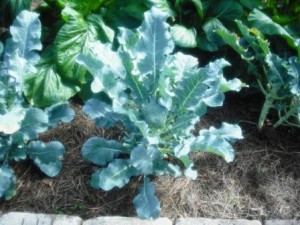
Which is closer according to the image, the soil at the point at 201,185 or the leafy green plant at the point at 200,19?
the soil at the point at 201,185

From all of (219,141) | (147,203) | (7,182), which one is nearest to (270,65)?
(219,141)

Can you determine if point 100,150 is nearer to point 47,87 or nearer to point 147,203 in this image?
point 147,203

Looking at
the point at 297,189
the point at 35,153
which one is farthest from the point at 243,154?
the point at 35,153

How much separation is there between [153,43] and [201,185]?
86cm

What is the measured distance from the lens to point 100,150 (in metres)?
2.22

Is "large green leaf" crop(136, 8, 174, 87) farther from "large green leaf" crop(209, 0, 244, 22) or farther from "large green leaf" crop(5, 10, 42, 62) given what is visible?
"large green leaf" crop(209, 0, 244, 22)

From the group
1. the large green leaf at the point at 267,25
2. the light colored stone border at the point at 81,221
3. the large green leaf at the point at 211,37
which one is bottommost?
the light colored stone border at the point at 81,221

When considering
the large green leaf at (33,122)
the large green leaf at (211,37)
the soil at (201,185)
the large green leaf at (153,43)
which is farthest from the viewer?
the large green leaf at (211,37)

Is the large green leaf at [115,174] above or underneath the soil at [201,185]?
above

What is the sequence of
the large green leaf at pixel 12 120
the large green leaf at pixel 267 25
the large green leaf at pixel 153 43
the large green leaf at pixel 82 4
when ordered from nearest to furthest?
the large green leaf at pixel 12 120
the large green leaf at pixel 153 43
the large green leaf at pixel 267 25
the large green leaf at pixel 82 4

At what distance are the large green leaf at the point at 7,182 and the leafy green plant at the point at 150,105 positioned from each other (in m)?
0.40

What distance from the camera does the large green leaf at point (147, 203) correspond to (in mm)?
2100

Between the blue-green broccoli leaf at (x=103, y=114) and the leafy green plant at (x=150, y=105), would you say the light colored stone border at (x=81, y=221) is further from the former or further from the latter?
the blue-green broccoli leaf at (x=103, y=114)

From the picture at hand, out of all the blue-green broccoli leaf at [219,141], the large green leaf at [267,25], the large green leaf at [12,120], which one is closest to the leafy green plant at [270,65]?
the large green leaf at [267,25]
